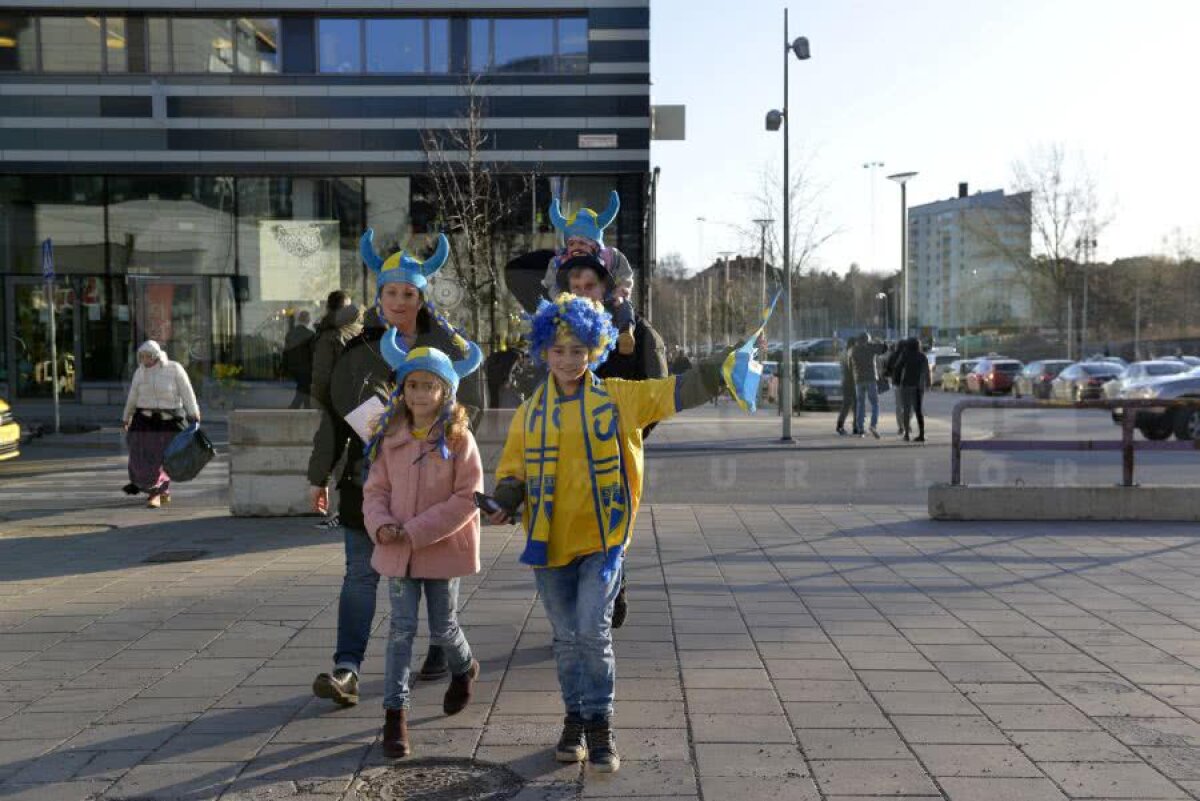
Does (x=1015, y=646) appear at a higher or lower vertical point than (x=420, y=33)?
lower

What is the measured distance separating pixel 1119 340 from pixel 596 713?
85.4 metres

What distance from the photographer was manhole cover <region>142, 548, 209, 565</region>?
8.71 metres

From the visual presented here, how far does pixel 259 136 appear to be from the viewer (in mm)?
25578

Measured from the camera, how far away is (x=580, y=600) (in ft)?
14.2

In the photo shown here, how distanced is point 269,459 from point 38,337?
62.3ft

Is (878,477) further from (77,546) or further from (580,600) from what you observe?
(580,600)

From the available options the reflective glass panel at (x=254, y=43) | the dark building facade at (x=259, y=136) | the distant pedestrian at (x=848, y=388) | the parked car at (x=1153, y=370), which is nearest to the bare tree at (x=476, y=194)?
the dark building facade at (x=259, y=136)

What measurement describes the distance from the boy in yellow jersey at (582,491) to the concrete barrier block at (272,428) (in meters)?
6.49

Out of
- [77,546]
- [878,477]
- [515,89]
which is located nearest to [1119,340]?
[515,89]

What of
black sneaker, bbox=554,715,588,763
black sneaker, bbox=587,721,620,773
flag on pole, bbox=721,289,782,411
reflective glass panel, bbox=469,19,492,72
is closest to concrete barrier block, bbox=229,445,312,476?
black sneaker, bbox=554,715,588,763

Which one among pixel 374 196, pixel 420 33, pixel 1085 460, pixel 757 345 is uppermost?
pixel 420 33

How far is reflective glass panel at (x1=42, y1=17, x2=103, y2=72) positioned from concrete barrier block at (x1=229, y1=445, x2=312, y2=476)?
18.6 meters

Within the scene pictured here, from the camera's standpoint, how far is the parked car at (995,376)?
4478cm

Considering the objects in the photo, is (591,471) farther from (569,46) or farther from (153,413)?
(569,46)
